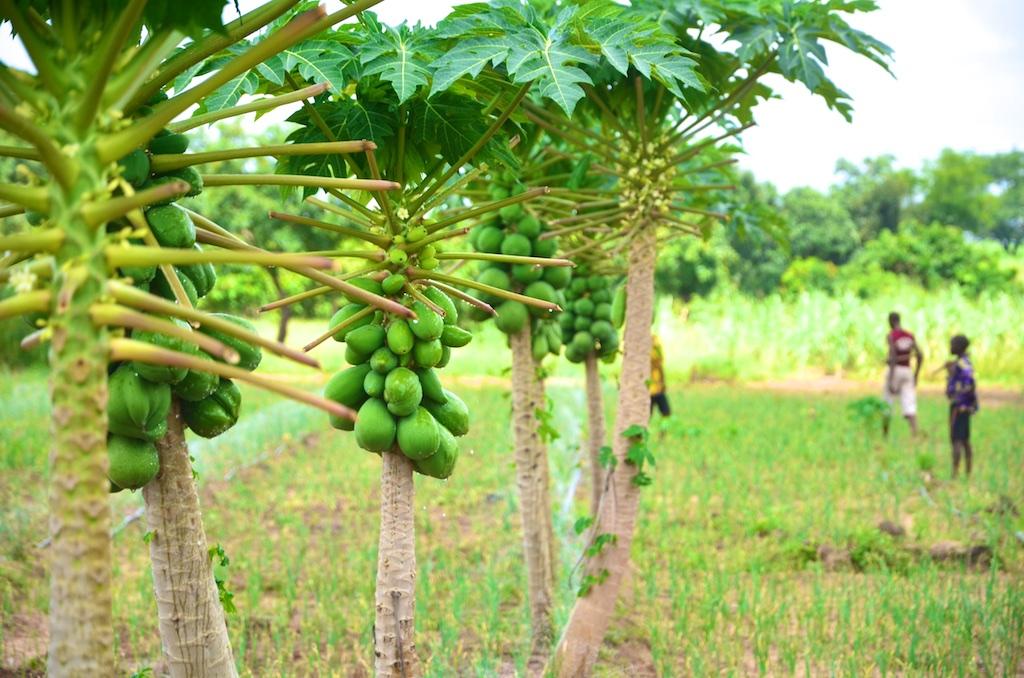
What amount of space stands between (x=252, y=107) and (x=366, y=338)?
864 millimetres

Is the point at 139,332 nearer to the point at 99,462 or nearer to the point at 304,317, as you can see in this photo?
the point at 99,462

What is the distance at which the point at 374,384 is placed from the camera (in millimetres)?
2607

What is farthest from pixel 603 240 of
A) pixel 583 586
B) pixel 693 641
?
pixel 693 641

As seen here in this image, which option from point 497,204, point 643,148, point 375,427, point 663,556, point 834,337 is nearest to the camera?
point 497,204

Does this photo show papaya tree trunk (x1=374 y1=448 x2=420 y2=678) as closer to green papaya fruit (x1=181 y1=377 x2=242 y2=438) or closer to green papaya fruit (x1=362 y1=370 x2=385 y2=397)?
green papaya fruit (x1=362 y1=370 x2=385 y2=397)

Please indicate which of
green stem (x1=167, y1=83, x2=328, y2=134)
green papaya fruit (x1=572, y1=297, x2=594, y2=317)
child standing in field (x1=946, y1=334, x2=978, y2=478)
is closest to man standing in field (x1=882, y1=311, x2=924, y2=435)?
child standing in field (x1=946, y1=334, x2=978, y2=478)

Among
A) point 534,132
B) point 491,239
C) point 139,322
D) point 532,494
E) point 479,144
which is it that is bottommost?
point 532,494

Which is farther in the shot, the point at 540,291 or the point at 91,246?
the point at 540,291

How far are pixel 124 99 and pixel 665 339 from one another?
1954 cm

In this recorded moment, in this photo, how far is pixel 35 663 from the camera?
3822 mm

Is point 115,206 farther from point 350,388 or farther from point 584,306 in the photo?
point 584,306

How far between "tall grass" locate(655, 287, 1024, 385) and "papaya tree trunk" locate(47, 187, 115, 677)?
17.2m

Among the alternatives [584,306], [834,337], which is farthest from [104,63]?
[834,337]

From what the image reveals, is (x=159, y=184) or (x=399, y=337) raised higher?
Result: (x=159, y=184)
